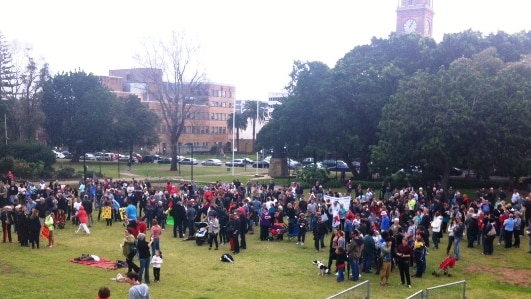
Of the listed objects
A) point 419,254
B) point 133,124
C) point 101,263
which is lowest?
point 101,263

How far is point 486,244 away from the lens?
789 inches

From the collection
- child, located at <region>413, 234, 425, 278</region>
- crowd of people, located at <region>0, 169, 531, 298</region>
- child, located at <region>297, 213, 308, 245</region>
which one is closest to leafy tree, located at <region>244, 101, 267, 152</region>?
crowd of people, located at <region>0, 169, 531, 298</region>

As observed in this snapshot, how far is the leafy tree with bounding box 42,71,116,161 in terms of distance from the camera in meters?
66.2

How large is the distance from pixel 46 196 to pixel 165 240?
7197 mm

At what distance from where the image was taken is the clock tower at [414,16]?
3504 inches

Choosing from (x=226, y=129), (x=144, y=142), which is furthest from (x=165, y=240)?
(x=226, y=129)

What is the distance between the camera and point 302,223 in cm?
2108

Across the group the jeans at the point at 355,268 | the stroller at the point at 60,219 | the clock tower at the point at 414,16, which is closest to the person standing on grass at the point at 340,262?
the jeans at the point at 355,268

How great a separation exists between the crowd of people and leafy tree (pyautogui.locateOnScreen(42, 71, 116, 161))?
3876cm

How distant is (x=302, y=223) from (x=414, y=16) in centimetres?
7742

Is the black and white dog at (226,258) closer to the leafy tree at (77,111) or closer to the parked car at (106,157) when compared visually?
the leafy tree at (77,111)

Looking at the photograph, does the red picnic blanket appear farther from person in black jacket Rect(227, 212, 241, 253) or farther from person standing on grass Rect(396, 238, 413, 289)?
person standing on grass Rect(396, 238, 413, 289)

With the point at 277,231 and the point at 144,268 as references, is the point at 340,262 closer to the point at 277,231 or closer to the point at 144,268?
the point at 144,268

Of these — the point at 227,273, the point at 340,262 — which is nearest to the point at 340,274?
the point at 340,262
